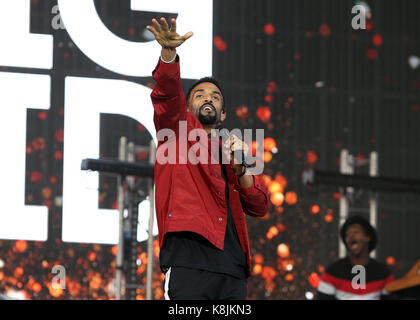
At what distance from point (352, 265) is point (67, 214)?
228 cm

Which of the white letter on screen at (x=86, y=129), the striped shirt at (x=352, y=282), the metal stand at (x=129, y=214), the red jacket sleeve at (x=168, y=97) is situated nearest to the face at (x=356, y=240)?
the striped shirt at (x=352, y=282)

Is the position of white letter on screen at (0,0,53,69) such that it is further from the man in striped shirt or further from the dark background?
the man in striped shirt

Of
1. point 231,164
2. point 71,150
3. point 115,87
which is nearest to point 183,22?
point 115,87

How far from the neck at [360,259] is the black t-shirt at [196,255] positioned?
3071 millimetres

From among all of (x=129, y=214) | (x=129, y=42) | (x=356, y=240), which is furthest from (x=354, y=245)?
(x=129, y=42)

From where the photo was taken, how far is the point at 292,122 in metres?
7.88

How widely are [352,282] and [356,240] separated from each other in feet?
1.36

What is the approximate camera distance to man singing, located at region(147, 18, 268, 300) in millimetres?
2018

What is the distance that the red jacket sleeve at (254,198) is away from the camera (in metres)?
2.14

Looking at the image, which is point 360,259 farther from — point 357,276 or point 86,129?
point 86,129

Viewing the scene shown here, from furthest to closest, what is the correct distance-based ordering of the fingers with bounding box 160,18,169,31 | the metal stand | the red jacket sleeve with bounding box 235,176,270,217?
the metal stand, the red jacket sleeve with bounding box 235,176,270,217, the fingers with bounding box 160,18,169,31

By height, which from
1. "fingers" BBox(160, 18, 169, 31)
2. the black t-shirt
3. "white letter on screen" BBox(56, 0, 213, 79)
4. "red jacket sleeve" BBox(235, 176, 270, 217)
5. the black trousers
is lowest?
the black trousers

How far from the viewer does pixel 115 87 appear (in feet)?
19.8

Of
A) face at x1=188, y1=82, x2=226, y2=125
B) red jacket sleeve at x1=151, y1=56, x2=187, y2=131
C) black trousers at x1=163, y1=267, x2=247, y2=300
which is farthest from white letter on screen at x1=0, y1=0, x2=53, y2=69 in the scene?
black trousers at x1=163, y1=267, x2=247, y2=300
